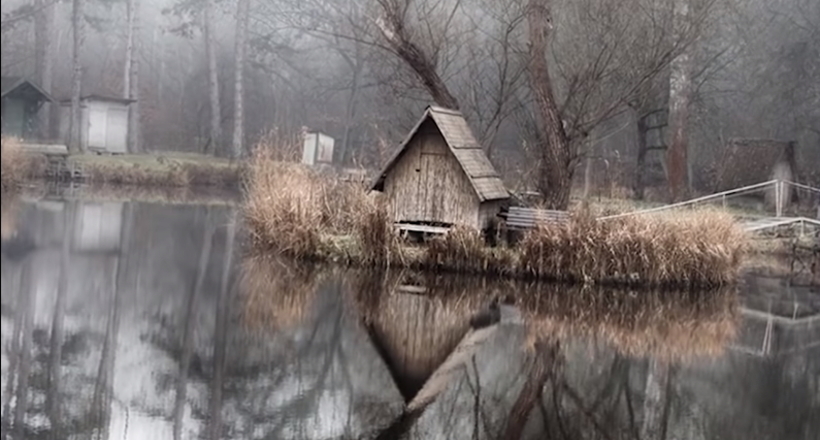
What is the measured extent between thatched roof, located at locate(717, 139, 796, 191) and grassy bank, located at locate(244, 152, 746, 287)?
5482 mm

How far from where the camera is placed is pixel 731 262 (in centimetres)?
910

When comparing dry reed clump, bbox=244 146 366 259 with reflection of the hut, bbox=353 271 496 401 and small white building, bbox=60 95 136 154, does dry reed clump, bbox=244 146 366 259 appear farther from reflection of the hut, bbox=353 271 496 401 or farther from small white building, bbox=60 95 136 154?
small white building, bbox=60 95 136 154

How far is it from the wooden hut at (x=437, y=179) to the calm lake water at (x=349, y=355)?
5.38 feet

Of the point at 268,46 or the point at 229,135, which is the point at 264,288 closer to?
the point at 268,46

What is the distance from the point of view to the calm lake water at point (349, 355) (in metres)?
3.53

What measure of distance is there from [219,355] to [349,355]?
0.73m

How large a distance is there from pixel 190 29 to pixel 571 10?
6.27 metres

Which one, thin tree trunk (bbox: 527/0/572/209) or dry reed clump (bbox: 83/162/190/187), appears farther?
thin tree trunk (bbox: 527/0/572/209)

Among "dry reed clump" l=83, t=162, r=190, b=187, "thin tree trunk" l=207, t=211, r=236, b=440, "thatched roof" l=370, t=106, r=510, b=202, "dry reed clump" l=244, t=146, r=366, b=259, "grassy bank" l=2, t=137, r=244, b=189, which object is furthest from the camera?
"thatched roof" l=370, t=106, r=510, b=202

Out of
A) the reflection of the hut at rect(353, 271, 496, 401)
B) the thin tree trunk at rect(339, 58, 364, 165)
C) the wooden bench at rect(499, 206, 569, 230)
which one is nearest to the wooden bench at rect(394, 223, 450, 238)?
the wooden bench at rect(499, 206, 569, 230)

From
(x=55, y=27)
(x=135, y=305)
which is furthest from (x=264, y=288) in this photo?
(x=55, y=27)

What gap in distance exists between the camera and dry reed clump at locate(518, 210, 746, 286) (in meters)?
8.65

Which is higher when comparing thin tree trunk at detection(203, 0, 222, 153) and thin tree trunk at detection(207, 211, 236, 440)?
thin tree trunk at detection(203, 0, 222, 153)

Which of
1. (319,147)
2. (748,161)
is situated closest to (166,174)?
(319,147)
